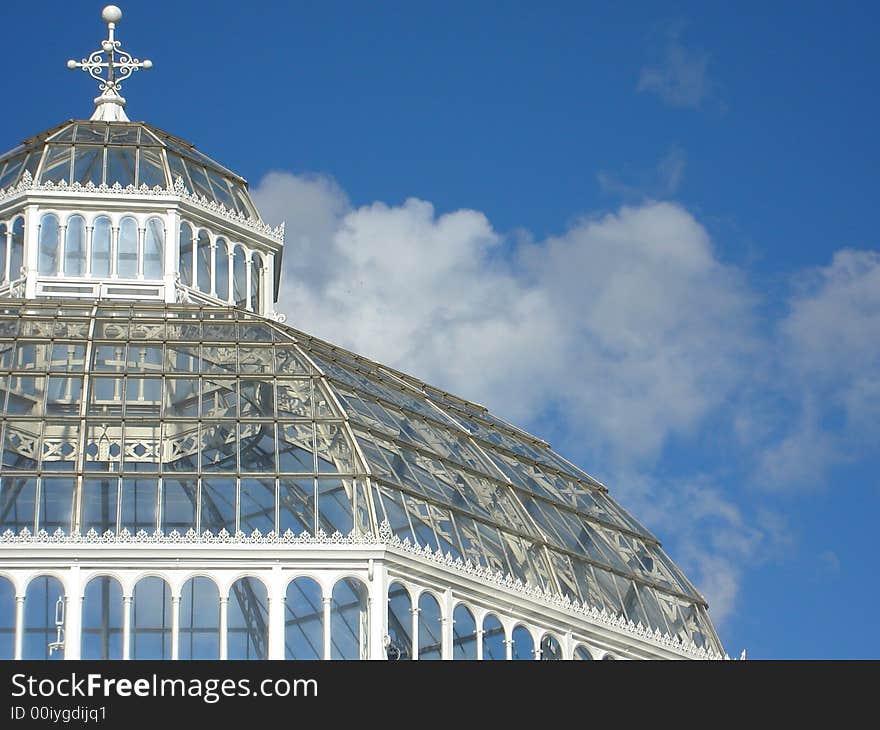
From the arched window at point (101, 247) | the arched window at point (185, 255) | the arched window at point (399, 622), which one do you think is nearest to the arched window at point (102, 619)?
the arched window at point (399, 622)

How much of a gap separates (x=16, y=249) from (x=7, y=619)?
2003 cm

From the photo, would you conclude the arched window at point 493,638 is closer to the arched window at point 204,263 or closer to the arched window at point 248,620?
the arched window at point 248,620

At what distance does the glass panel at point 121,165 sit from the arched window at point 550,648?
21.2 m

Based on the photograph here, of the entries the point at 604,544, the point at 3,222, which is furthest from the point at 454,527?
the point at 3,222

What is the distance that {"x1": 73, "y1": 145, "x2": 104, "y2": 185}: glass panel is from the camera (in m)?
73.6

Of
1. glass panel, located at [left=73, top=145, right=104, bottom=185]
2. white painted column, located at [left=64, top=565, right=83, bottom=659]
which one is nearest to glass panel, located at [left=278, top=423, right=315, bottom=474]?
white painted column, located at [left=64, top=565, right=83, bottom=659]

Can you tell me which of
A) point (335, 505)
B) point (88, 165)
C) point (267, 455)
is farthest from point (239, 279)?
point (335, 505)

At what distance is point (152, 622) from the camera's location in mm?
56656

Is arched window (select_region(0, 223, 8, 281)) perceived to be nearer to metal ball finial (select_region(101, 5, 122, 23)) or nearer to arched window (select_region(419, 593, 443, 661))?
metal ball finial (select_region(101, 5, 122, 23))

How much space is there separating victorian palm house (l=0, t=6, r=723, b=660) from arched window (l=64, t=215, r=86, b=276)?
0.07m

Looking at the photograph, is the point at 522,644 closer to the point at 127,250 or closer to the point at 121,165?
the point at 127,250
